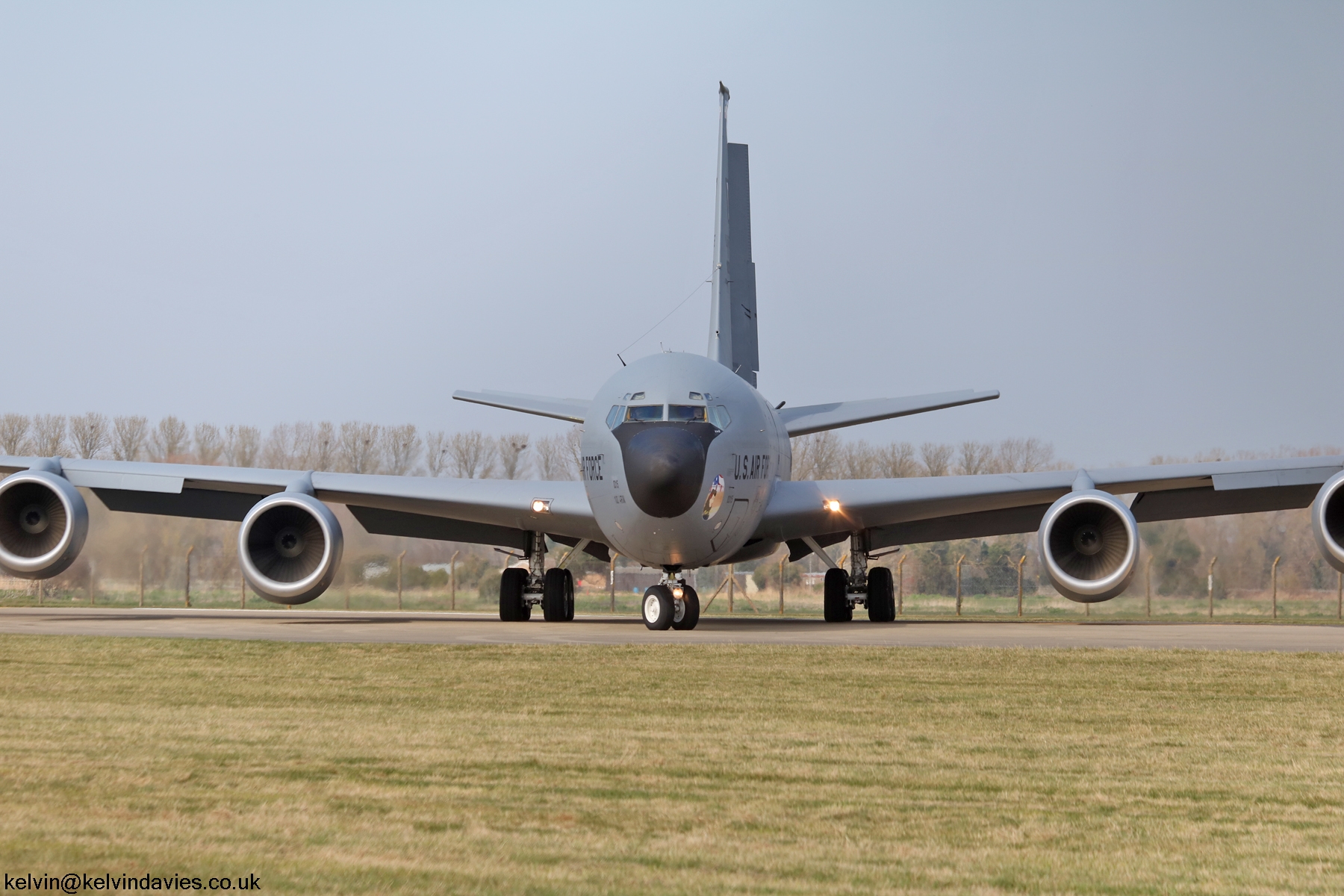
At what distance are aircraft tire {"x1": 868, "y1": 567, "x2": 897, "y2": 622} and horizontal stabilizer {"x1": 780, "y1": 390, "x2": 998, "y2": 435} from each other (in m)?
2.63

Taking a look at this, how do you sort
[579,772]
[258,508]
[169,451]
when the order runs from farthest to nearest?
[169,451] < [258,508] < [579,772]

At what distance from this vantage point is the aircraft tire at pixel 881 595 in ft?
80.2

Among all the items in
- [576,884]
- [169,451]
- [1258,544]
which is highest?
[169,451]

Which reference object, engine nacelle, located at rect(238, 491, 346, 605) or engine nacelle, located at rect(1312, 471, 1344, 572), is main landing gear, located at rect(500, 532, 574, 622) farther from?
engine nacelle, located at rect(1312, 471, 1344, 572)

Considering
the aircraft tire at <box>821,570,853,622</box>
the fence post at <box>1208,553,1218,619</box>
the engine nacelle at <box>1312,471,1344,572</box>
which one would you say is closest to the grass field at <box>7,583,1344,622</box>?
the fence post at <box>1208,553,1218,619</box>

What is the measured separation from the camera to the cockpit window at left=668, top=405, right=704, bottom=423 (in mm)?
18734

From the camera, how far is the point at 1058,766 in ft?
23.8

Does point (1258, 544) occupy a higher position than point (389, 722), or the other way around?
point (1258, 544)

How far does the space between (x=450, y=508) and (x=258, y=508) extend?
3053 millimetres

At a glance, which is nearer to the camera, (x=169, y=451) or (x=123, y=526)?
(x=123, y=526)

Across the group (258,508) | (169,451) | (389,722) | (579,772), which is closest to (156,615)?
(258,508)

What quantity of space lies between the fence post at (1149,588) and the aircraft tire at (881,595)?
7.53m

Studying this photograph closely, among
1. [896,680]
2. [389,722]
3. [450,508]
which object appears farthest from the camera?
[450,508]

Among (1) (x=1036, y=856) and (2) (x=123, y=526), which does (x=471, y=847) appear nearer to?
(1) (x=1036, y=856)
